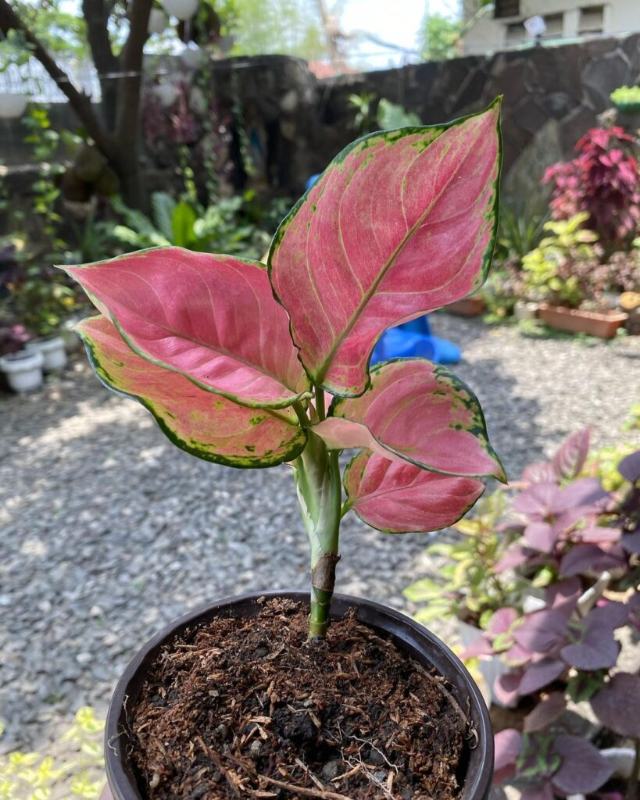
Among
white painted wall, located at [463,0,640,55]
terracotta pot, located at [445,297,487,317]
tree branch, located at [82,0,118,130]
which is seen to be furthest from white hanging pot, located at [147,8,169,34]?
white painted wall, located at [463,0,640,55]

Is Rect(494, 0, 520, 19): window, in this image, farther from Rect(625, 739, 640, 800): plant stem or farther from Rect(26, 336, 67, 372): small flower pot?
Rect(625, 739, 640, 800): plant stem

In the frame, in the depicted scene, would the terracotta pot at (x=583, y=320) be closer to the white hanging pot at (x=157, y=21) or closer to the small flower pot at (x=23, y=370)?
the small flower pot at (x=23, y=370)

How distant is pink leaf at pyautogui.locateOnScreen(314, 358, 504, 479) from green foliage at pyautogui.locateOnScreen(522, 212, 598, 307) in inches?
163

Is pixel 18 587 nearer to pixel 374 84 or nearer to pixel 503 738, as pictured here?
pixel 503 738

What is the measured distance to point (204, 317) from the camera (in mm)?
448

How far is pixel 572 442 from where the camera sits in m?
1.40

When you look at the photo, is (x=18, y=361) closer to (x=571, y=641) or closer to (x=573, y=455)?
(x=573, y=455)

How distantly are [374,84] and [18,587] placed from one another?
5599mm

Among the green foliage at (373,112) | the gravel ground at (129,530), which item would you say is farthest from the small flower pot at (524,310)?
the green foliage at (373,112)

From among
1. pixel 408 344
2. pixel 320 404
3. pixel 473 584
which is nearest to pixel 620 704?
pixel 473 584

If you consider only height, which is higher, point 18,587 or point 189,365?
point 189,365

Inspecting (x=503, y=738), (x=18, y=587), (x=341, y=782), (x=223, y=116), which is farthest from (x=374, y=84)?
(x=341, y=782)

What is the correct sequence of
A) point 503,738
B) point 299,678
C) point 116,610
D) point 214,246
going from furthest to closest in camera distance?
point 214,246, point 116,610, point 503,738, point 299,678

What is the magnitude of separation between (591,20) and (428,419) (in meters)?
10.9
